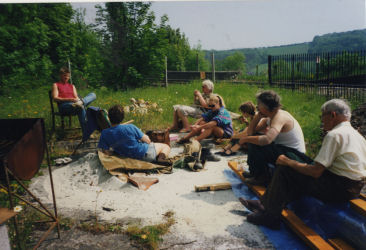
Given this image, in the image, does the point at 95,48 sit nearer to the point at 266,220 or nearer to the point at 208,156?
the point at 208,156

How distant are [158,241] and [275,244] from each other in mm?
1122

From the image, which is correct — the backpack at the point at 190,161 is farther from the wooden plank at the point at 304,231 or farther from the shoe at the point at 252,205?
the wooden plank at the point at 304,231

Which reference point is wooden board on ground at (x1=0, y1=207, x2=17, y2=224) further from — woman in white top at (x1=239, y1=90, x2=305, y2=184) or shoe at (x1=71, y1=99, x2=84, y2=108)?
shoe at (x1=71, y1=99, x2=84, y2=108)

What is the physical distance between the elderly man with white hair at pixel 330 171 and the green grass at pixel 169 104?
110 inches

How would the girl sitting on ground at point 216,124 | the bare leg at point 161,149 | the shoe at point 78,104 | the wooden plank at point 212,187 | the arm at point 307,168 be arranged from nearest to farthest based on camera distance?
the arm at point 307,168 → the wooden plank at point 212,187 → the bare leg at point 161,149 → the girl sitting on ground at point 216,124 → the shoe at point 78,104

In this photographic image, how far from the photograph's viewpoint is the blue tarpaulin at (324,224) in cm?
247

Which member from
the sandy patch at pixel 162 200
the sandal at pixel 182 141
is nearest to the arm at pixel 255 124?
the sandy patch at pixel 162 200

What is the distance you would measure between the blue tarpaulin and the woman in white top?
0.58 meters

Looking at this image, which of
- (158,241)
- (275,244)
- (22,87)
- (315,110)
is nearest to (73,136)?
(22,87)

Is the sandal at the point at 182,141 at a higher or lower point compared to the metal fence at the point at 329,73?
lower

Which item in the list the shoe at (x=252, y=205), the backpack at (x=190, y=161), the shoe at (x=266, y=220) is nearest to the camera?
the shoe at (x=266, y=220)

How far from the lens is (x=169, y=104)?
30.9 feet

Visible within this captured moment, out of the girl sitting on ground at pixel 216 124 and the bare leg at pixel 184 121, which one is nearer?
the girl sitting on ground at pixel 216 124

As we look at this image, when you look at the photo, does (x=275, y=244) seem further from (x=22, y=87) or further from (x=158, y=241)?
(x=22, y=87)
